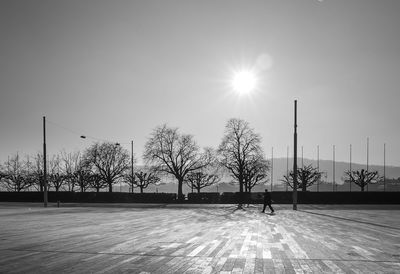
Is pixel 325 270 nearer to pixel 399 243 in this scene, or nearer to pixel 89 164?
pixel 399 243

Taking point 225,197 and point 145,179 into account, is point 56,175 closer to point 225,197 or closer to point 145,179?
point 145,179

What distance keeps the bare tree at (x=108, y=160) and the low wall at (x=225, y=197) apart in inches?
497

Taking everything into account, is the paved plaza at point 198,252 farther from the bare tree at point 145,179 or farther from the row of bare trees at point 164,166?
the bare tree at point 145,179

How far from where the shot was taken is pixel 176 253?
9.58m

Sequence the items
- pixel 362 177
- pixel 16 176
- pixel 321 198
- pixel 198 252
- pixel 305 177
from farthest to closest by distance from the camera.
Result: pixel 16 176 < pixel 362 177 < pixel 305 177 < pixel 321 198 < pixel 198 252

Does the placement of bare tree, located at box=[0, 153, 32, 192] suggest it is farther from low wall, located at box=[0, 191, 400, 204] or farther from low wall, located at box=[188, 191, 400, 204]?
low wall, located at box=[188, 191, 400, 204]

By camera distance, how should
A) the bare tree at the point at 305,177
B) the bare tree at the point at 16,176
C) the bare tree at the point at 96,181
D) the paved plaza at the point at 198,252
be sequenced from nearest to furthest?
the paved plaza at the point at 198,252 → the bare tree at the point at 305,177 → the bare tree at the point at 96,181 → the bare tree at the point at 16,176

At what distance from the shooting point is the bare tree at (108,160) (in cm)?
6962

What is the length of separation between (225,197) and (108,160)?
2910 cm

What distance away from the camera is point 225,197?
50.7m

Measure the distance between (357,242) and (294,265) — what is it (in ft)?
15.5

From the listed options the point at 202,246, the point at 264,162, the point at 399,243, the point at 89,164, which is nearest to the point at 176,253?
the point at 202,246

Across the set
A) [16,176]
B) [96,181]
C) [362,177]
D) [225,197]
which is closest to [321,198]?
[225,197]

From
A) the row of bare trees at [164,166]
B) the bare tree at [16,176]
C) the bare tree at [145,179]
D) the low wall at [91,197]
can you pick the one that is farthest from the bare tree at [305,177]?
the bare tree at [16,176]
